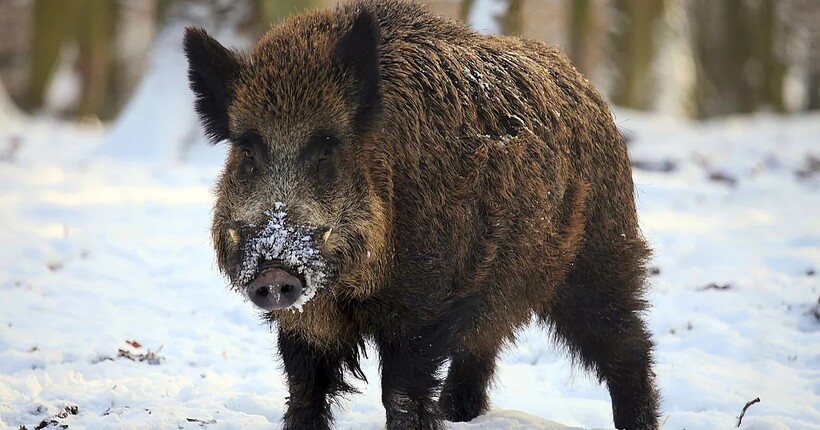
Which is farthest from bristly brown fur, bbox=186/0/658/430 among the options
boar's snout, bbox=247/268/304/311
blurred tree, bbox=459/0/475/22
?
blurred tree, bbox=459/0/475/22

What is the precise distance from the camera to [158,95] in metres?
12.5

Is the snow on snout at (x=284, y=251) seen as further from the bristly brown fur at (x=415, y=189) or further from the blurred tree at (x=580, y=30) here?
the blurred tree at (x=580, y=30)

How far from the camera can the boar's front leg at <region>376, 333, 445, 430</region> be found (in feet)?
15.1

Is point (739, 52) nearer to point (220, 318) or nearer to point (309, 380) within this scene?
point (220, 318)

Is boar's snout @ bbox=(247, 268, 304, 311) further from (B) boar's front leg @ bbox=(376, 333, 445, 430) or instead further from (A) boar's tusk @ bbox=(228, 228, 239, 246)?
(B) boar's front leg @ bbox=(376, 333, 445, 430)

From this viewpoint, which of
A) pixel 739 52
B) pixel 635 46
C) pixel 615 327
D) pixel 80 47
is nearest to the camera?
pixel 615 327

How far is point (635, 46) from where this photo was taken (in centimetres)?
1986

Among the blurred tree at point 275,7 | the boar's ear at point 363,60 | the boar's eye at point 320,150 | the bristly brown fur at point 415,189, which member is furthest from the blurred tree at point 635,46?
the boar's eye at point 320,150

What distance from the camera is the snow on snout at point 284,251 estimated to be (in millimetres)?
4039

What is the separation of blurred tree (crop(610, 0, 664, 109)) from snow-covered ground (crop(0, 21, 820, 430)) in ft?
26.3

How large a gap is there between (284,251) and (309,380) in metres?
0.99

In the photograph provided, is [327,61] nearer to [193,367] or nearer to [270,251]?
[270,251]

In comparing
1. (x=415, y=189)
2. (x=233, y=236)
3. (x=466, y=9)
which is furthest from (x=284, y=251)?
(x=466, y=9)

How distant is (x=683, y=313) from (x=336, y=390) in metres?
3.40
